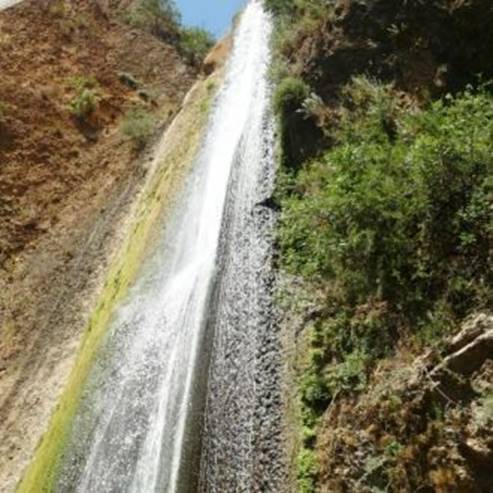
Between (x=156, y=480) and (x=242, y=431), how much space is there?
1.27 m

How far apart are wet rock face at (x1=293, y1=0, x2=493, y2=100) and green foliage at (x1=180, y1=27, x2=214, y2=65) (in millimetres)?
14042

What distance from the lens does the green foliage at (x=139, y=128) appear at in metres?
19.4

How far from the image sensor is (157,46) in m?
25.5

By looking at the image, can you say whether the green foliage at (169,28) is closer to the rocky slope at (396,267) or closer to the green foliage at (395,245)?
the rocky slope at (396,267)

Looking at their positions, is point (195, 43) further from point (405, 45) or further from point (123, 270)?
point (405, 45)

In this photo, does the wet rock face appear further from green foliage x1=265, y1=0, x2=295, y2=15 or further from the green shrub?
the green shrub

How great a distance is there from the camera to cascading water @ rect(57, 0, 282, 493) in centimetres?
786

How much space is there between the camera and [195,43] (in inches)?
1022

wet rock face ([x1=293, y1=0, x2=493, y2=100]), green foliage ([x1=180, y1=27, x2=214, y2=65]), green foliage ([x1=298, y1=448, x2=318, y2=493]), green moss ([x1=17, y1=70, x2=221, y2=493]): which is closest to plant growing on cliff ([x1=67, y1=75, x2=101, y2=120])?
green moss ([x1=17, y1=70, x2=221, y2=493])

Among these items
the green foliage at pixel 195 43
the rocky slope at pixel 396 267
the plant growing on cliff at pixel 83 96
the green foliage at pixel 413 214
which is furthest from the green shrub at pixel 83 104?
the green foliage at pixel 413 214

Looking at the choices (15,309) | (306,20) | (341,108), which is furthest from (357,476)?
(15,309)

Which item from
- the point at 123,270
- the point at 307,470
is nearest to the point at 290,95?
the point at 123,270

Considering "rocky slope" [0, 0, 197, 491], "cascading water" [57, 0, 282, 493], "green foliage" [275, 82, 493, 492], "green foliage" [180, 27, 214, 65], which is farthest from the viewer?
"green foliage" [180, 27, 214, 65]

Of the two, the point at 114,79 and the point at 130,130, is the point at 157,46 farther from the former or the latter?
the point at 130,130
